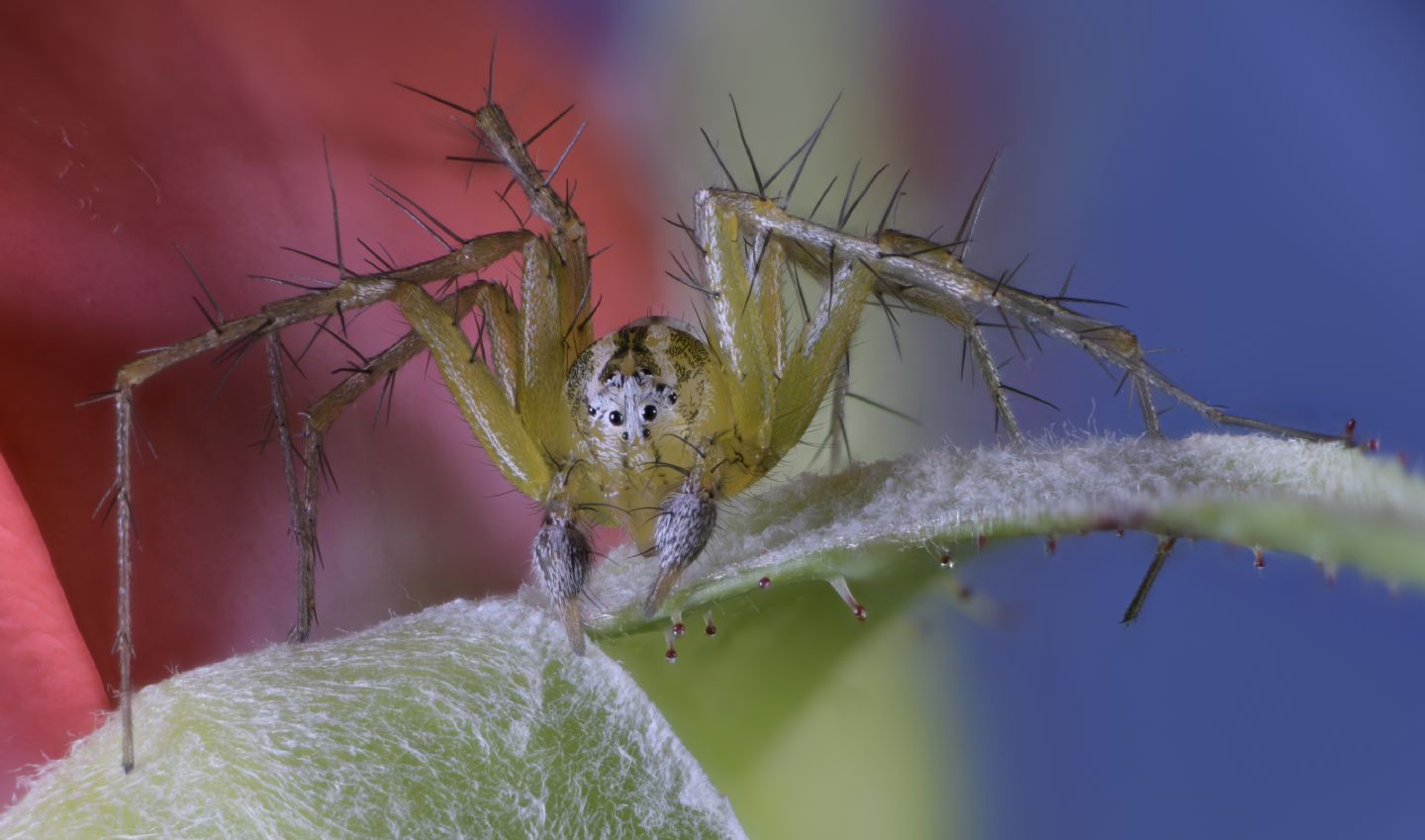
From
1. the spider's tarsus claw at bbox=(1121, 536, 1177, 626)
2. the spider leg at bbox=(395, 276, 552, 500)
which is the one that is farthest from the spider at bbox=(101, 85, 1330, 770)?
the spider's tarsus claw at bbox=(1121, 536, 1177, 626)

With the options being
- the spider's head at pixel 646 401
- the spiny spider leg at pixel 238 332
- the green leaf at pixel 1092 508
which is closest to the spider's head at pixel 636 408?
the spider's head at pixel 646 401

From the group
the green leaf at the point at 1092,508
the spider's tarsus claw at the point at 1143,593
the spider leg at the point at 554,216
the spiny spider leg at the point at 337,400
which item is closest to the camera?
the green leaf at the point at 1092,508

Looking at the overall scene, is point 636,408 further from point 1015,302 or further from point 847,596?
point 847,596

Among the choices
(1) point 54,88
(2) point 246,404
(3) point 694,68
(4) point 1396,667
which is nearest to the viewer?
(4) point 1396,667

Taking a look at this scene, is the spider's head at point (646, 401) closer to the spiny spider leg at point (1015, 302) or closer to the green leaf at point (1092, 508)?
the spiny spider leg at point (1015, 302)

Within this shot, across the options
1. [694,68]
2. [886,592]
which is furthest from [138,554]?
[694,68]

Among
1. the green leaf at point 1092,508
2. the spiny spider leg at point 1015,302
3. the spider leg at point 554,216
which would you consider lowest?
the green leaf at point 1092,508

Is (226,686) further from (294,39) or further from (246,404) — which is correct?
(294,39)
